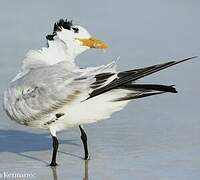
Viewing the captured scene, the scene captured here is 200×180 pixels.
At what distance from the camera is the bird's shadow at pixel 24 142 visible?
653 centimetres

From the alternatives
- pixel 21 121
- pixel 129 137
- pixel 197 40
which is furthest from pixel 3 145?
pixel 197 40

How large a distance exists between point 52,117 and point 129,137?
860mm

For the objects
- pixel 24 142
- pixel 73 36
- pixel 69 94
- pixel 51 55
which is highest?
pixel 73 36

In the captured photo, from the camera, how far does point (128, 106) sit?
25.9 ft

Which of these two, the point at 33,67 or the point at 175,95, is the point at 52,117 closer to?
the point at 33,67

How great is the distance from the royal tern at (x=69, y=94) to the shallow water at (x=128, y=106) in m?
0.30

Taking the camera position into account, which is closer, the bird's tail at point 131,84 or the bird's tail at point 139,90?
the bird's tail at point 131,84

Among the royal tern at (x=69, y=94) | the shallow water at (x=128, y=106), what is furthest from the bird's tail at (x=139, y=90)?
the shallow water at (x=128, y=106)

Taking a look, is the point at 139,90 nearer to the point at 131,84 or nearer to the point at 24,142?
the point at 131,84

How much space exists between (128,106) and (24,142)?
1.50 metres

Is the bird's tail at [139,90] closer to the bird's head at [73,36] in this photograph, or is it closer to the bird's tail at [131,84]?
the bird's tail at [131,84]

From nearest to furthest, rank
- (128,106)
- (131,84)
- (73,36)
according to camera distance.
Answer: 1. (131,84)
2. (73,36)
3. (128,106)

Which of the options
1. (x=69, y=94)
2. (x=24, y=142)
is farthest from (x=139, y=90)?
(x=24, y=142)

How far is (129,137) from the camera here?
677 cm
